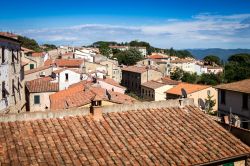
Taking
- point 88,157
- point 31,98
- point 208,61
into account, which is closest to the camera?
point 88,157

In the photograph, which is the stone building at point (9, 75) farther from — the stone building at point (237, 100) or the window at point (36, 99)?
the stone building at point (237, 100)

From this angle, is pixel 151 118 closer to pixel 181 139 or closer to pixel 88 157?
pixel 181 139

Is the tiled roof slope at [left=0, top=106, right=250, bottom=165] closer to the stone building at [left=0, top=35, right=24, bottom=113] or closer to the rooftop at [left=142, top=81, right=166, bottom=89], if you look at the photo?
the stone building at [left=0, top=35, right=24, bottom=113]

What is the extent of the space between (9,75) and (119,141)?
2141 cm

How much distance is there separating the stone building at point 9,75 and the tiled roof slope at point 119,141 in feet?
54.9

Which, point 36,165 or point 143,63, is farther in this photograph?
point 143,63

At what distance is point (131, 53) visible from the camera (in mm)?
112562

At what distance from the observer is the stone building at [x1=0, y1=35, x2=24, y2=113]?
28266mm

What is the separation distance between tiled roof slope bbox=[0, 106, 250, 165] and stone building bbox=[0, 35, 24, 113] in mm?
16741

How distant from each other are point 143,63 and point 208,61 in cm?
6344

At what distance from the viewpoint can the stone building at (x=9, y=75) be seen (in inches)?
1113

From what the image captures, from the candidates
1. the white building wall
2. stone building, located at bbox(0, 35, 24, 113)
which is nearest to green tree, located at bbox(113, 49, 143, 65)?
the white building wall

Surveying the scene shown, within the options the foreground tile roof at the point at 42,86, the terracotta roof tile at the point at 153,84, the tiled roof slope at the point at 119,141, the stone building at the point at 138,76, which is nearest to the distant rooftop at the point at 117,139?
the tiled roof slope at the point at 119,141

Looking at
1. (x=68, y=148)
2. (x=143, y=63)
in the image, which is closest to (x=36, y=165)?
(x=68, y=148)
